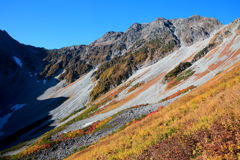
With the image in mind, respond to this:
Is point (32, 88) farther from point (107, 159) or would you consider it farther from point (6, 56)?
point (107, 159)

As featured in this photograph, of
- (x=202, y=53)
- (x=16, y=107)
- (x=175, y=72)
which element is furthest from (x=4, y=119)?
(x=202, y=53)

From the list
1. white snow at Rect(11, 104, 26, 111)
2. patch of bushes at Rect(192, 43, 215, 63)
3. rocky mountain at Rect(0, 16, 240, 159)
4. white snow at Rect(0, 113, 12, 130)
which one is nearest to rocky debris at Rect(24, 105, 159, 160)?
rocky mountain at Rect(0, 16, 240, 159)

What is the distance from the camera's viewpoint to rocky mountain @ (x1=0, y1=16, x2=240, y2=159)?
3169 centimetres

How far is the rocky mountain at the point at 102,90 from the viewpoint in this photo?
31.7 m

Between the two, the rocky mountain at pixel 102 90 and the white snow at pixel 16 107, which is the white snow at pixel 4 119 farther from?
the white snow at pixel 16 107

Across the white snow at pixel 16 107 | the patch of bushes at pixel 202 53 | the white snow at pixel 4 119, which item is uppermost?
the white snow at pixel 16 107

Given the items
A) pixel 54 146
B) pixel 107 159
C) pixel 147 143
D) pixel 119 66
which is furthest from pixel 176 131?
pixel 119 66

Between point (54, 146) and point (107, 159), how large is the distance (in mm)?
24177

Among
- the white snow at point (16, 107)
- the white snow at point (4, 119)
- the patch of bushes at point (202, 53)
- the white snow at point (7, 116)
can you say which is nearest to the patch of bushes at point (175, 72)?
the patch of bushes at point (202, 53)

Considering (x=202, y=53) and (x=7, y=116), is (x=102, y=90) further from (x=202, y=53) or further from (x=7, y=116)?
(x=7, y=116)

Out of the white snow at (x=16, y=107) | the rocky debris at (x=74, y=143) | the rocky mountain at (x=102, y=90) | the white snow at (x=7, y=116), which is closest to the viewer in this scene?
the rocky debris at (x=74, y=143)

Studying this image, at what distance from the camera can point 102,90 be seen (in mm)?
92750

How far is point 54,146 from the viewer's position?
2991cm

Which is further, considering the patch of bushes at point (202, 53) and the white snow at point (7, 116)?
the white snow at point (7, 116)
